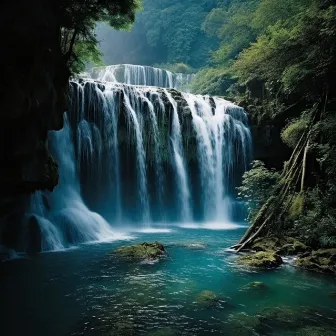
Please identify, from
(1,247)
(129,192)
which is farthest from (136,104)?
(1,247)

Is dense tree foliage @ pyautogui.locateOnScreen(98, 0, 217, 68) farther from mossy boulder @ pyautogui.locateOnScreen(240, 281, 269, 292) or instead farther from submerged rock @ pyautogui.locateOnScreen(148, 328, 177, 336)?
submerged rock @ pyautogui.locateOnScreen(148, 328, 177, 336)

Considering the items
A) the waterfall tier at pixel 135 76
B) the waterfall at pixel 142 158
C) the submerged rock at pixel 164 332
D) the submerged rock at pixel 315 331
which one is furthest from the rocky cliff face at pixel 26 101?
the waterfall tier at pixel 135 76

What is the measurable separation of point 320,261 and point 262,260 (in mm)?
1505

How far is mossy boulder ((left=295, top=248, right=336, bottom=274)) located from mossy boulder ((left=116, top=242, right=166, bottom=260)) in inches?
158

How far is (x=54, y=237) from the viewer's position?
12.1m

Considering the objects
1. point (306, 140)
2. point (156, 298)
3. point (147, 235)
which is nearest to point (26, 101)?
point (156, 298)

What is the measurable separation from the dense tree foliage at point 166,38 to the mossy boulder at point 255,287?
4305 cm

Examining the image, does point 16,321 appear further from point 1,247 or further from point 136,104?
point 136,104

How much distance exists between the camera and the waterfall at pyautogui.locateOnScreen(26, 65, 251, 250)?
1655 centimetres

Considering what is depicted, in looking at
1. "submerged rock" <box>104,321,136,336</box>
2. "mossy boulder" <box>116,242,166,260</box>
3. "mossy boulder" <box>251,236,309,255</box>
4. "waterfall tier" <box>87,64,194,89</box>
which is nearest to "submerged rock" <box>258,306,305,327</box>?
"submerged rock" <box>104,321,136,336</box>

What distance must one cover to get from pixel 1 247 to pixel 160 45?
46169 millimetres

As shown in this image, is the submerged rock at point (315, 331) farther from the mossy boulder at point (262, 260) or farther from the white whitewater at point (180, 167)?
the white whitewater at point (180, 167)

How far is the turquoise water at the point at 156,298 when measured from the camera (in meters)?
5.63

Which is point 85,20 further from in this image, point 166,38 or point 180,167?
point 166,38
